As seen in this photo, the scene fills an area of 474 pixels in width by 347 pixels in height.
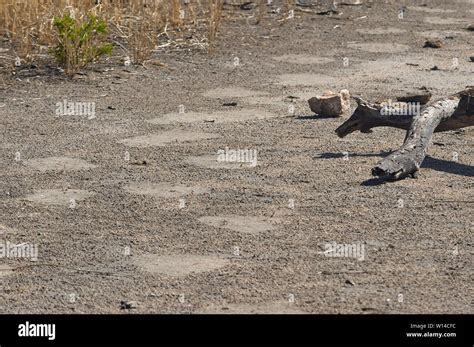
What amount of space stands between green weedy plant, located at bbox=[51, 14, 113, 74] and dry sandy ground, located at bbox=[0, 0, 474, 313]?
159 mm

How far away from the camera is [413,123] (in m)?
7.09

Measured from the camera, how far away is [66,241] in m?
5.91

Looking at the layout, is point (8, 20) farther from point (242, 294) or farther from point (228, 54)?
point (242, 294)

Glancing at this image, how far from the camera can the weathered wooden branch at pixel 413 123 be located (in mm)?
6793

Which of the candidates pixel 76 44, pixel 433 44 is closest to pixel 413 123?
pixel 76 44

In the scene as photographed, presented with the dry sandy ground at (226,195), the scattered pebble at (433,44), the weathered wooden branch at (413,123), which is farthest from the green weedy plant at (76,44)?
the scattered pebble at (433,44)

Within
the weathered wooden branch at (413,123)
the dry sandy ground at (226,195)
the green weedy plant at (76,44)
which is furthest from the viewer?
the green weedy plant at (76,44)

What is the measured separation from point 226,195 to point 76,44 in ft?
10.8

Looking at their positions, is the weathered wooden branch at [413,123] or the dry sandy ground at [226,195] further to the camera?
the weathered wooden branch at [413,123]

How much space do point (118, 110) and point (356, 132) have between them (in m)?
1.81

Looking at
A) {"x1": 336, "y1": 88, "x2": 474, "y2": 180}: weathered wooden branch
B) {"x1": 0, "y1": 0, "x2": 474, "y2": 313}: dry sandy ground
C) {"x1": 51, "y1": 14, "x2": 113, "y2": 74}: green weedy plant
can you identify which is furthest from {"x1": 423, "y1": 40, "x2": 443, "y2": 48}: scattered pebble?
{"x1": 336, "y1": 88, "x2": 474, "y2": 180}: weathered wooden branch

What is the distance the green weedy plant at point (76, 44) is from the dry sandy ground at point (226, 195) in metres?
0.16

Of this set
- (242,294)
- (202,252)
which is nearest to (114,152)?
(202,252)

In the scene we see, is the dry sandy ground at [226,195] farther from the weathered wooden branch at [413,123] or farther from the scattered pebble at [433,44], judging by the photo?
the scattered pebble at [433,44]
